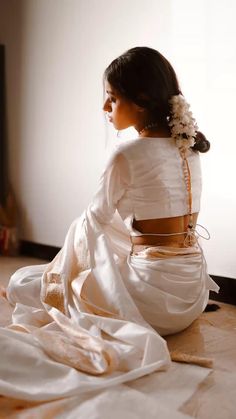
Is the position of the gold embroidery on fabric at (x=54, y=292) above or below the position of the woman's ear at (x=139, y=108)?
below

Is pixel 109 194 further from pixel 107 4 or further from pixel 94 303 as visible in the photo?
pixel 107 4

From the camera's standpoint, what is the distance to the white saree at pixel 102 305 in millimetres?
1375

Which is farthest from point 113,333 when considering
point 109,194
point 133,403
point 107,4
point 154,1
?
point 107,4

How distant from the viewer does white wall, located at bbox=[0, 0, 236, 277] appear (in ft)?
7.91

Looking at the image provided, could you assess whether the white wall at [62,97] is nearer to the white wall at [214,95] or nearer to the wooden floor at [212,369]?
the white wall at [214,95]

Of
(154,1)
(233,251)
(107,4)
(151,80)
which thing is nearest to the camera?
(151,80)

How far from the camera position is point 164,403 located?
1.26 metres

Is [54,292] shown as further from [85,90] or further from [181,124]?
[85,90]

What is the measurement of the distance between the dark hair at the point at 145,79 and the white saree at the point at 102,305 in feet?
1.00

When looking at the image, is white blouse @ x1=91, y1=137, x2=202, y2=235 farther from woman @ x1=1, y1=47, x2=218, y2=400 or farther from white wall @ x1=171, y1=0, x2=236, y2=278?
white wall @ x1=171, y1=0, x2=236, y2=278

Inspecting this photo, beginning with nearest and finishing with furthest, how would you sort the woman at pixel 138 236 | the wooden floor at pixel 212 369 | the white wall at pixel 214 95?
the wooden floor at pixel 212 369 < the woman at pixel 138 236 < the white wall at pixel 214 95

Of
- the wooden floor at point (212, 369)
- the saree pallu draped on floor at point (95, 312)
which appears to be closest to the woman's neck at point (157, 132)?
the saree pallu draped on floor at point (95, 312)

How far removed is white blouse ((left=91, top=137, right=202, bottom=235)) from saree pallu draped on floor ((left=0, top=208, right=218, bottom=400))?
13 centimetres

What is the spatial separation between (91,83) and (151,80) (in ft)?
5.45
